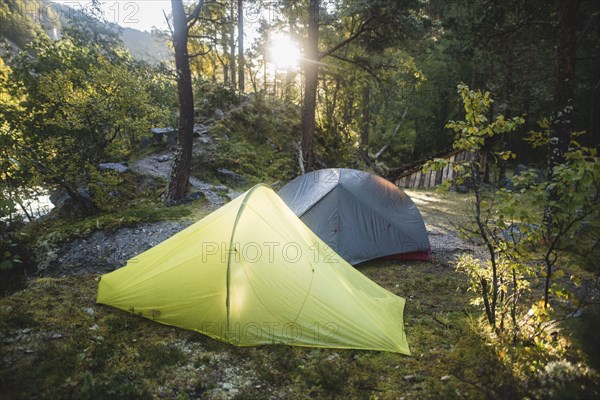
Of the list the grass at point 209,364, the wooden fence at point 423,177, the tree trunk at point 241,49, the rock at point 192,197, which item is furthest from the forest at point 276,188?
the wooden fence at point 423,177

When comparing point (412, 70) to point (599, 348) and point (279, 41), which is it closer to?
point (279, 41)

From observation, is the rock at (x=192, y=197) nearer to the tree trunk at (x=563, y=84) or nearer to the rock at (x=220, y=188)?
the rock at (x=220, y=188)

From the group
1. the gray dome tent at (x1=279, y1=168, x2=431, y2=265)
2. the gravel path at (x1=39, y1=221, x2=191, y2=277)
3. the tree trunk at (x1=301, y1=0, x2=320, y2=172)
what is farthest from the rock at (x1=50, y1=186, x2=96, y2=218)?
the tree trunk at (x1=301, y1=0, x2=320, y2=172)

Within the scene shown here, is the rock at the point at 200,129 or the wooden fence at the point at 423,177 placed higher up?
the rock at the point at 200,129

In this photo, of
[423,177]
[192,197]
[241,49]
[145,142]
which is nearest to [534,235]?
[192,197]

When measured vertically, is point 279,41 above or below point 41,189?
above

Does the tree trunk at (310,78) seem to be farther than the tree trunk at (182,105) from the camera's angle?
Yes

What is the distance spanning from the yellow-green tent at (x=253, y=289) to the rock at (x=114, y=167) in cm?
646

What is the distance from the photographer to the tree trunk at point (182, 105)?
9156 mm

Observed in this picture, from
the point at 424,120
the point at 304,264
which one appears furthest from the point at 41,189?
the point at 424,120

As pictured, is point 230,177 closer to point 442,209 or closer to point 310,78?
point 310,78

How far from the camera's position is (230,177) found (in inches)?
494

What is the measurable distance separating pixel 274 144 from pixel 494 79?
13.0 metres

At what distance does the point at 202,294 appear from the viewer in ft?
13.3
